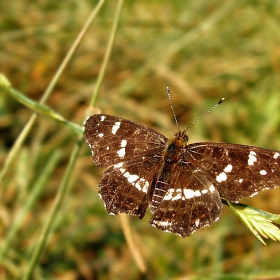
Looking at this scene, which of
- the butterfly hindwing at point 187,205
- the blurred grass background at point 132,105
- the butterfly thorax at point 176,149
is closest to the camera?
the butterfly hindwing at point 187,205

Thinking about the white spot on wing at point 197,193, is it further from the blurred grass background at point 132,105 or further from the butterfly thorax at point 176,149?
the blurred grass background at point 132,105

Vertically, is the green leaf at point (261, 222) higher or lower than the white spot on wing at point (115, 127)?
lower

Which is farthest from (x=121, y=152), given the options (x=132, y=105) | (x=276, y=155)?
(x=132, y=105)

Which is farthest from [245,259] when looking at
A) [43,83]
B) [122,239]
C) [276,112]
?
[43,83]

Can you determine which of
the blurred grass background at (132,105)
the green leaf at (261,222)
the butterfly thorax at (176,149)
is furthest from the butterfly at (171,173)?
the blurred grass background at (132,105)

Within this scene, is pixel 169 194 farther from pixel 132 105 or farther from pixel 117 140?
pixel 132 105

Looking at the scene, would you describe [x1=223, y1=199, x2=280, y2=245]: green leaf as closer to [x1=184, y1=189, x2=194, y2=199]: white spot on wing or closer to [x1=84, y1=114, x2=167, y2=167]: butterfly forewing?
[x1=184, y1=189, x2=194, y2=199]: white spot on wing

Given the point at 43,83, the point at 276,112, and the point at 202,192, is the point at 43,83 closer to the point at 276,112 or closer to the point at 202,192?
the point at 276,112
